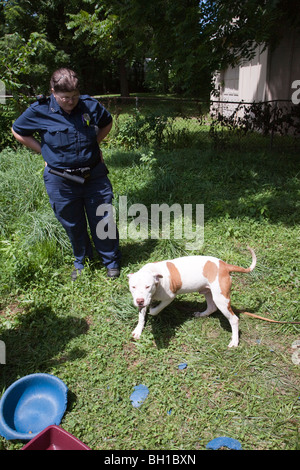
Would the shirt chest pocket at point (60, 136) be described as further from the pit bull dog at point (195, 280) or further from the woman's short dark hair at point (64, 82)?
the pit bull dog at point (195, 280)

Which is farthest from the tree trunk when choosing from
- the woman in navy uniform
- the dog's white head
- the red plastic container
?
the red plastic container

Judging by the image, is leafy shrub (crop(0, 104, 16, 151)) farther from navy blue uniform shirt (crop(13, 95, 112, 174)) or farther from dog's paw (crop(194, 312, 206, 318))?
dog's paw (crop(194, 312, 206, 318))

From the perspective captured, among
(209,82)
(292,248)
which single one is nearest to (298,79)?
(209,82)

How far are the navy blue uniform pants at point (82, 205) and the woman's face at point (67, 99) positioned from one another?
63cm

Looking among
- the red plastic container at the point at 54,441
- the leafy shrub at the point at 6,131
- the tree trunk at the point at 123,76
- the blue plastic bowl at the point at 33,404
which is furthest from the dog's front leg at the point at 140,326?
the tree trunk at the point at 123,76

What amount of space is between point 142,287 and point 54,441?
1.11 meters

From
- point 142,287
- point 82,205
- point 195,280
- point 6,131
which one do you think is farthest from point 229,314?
point 6,131

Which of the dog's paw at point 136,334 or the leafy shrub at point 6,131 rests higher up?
the leafy shrub at point 6,131

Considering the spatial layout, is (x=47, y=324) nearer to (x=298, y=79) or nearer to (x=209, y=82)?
(x=209, y=82)

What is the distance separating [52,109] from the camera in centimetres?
294

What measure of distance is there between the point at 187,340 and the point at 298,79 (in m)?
8.46

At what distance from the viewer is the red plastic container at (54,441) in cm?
187

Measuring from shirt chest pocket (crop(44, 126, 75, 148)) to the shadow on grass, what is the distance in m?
1.60

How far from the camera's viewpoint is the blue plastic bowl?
2.18m
